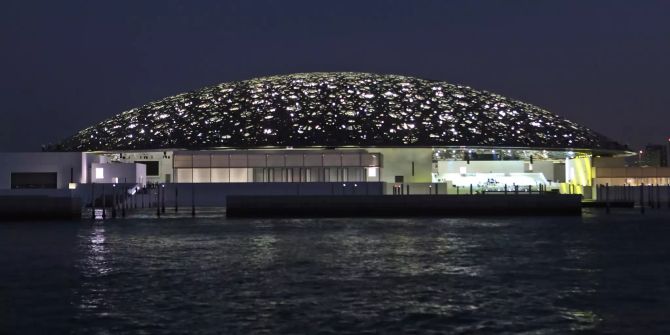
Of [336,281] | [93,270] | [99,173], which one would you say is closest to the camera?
[336,281]

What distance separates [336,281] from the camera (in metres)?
24.5

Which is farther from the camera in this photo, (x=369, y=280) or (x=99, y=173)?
(x=99, y=173)

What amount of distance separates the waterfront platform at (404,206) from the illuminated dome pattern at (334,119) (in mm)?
12789

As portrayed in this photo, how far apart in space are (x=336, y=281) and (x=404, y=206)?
121 feet

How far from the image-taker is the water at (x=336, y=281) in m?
18.1

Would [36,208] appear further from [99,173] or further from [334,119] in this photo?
[334,119]

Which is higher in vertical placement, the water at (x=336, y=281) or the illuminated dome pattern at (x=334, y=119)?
the illuminated dome pattern at (x=334, y=119)

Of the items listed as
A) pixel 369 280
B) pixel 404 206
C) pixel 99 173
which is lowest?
pixel 369 280

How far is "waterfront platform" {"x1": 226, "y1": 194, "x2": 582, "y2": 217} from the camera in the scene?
61.0 m

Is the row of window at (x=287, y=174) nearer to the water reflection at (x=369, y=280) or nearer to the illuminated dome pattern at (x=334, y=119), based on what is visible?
the illuminated dome pattern at (x=334, y=119)

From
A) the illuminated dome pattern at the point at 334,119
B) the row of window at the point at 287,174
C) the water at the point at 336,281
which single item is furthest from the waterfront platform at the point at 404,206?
the water at the point at 336,281

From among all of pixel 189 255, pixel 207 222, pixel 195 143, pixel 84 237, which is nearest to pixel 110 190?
pixel 195 143

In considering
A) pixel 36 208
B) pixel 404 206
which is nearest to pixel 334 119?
pixel 404 206

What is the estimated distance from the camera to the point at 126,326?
698 inches
